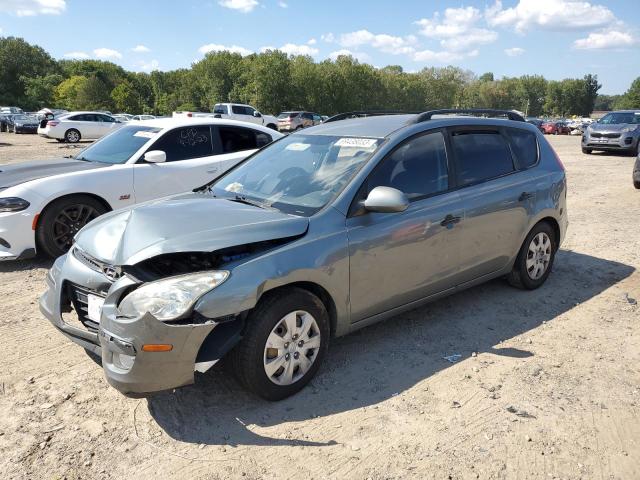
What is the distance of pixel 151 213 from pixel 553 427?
2840 millimetres

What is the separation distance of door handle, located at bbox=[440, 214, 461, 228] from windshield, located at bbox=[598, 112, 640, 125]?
1867cm

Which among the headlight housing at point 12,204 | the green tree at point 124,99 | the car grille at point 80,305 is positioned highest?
the green tree at point 124,99

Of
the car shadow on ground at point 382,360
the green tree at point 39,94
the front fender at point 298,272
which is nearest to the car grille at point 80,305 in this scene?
the car shadow on ground at point 382,360

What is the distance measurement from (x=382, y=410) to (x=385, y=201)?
133cm

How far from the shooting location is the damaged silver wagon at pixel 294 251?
9.49 ft

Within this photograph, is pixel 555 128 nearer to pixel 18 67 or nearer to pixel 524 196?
pixel 524 196

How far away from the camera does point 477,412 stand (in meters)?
3.22

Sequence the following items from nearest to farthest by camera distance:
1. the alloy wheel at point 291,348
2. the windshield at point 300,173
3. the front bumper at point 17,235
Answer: the alloy wheel at point 291,348
the windshield at point 300,173
the front bumper at point 17,235

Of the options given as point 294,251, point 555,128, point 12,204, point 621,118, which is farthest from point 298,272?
point 555,128

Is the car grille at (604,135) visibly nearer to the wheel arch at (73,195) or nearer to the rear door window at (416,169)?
the rear door window at (416,169)

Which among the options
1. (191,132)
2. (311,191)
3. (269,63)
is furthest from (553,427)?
(269,63)

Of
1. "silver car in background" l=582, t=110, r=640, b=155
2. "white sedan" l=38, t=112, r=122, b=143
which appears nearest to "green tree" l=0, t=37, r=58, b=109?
"white sedan" l=38, t=112, r=122, b=143

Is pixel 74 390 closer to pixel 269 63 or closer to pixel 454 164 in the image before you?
pixel 454 164

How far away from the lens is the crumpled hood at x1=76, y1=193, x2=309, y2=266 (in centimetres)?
306
